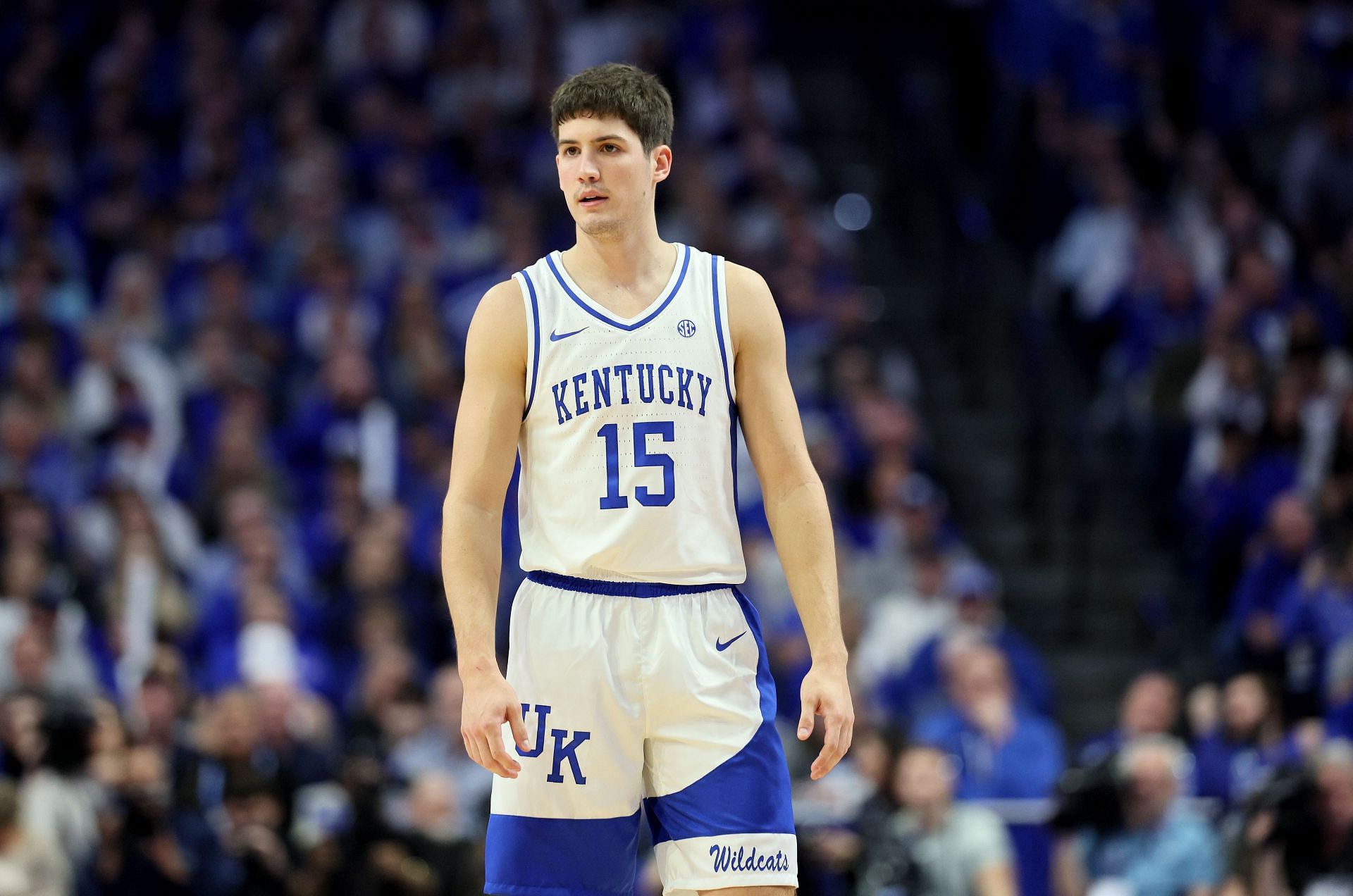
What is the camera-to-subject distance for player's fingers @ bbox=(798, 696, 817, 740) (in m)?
4.16

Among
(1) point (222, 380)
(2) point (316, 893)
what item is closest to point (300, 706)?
(2) point (316, 893)

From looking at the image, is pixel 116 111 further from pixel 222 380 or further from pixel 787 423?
pixel 787 423

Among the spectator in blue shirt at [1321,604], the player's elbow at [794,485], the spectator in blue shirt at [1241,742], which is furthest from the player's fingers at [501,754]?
the spectator in blue shirt at [1321,604]

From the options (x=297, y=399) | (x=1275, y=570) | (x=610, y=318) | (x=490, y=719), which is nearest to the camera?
(x=490, y=719)

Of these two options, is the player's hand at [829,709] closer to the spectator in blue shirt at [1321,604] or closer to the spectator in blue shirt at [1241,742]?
the spectator in blue shirt at [1241,742]

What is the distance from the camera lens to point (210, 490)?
10.8 meters

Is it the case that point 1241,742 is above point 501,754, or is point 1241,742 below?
above

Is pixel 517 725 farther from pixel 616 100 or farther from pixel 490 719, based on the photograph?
pixel 616 100

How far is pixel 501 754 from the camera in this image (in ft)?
13.5

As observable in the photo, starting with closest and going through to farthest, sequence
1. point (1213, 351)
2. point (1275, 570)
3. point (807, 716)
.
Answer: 1. point (807, 716)
2. point (1275, 570)
3. point (1213, 351)

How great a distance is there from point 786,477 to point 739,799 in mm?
759

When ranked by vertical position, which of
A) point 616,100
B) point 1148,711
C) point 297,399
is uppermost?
point 297,399

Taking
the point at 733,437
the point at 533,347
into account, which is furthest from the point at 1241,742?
the point at 533,347

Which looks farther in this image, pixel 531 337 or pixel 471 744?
pixel 531 337
